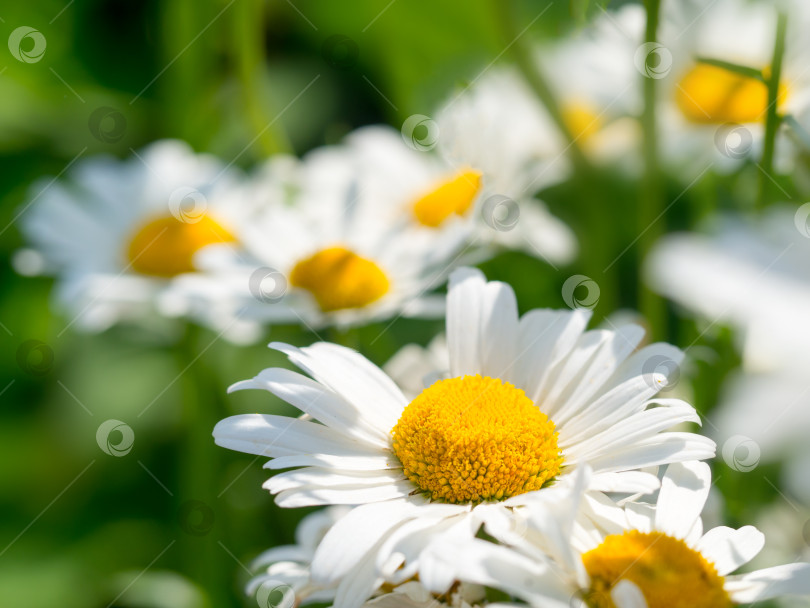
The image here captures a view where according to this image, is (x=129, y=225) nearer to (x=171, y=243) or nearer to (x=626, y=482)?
(x=171, y=243)

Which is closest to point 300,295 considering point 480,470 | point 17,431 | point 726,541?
point 480,470

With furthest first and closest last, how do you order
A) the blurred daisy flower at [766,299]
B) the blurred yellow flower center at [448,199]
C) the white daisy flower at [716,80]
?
the blurred yellow flower center at [448,199]
the white daisy flower at [716,80]
the blurred daisy flower at [766,299]

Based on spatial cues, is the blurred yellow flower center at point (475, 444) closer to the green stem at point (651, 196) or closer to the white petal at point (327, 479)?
the white petal at point (327, 479)

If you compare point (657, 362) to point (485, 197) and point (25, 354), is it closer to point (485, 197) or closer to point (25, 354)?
point (485, 197)

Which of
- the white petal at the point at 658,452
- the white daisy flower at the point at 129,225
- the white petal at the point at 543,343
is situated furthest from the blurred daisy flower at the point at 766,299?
the white daisy flower at the point at 129,225

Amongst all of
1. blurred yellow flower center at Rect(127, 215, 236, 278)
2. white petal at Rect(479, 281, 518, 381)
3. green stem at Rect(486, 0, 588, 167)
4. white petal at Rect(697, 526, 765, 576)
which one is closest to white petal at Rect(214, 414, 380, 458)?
white petal at Rect(479, 281, 518, 381)

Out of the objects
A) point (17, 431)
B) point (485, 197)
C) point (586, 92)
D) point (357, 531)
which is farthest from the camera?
point (17, 431)
